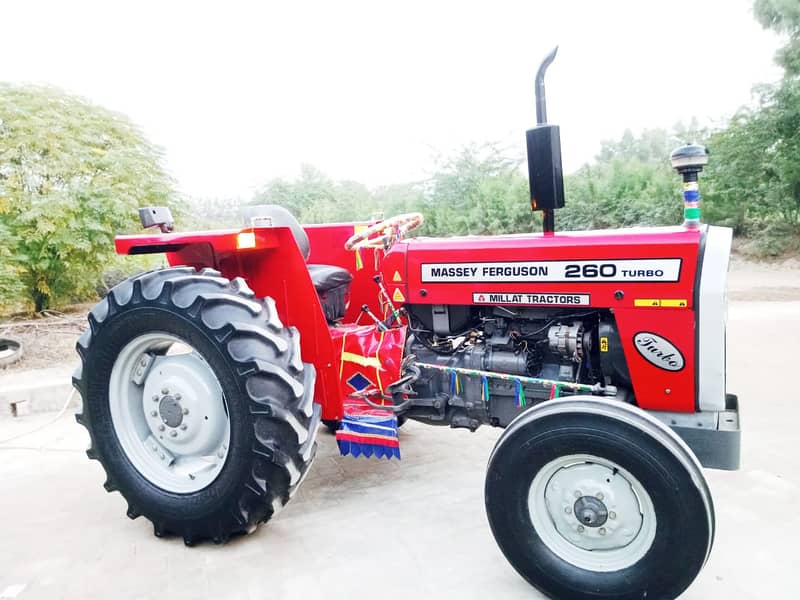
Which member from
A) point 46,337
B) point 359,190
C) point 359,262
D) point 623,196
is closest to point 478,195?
point 623,196

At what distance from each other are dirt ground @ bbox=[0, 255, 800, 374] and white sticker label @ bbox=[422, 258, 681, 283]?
4.47 meters

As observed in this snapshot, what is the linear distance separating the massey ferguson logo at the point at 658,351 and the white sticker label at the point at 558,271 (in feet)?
0.75

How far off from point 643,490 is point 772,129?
11815mm

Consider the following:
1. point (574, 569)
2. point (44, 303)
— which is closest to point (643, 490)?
point (574, 569)

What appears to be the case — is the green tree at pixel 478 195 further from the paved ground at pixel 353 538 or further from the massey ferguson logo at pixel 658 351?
the massey ferguson logo at pixel 658 351

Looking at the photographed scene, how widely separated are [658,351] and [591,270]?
0.40 metres

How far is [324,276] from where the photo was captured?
10.1 ft

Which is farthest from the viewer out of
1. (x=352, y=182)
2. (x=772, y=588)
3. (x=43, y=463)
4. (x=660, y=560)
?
(x=352, y=182)

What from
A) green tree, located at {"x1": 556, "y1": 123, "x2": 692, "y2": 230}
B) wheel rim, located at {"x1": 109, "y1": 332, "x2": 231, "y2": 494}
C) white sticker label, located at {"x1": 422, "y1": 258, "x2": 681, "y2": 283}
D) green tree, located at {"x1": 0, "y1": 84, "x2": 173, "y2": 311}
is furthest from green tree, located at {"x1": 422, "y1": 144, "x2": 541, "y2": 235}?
wheel rim, located at {"x1": 109, "y1": 332, "x2": 231, "y2": 494}

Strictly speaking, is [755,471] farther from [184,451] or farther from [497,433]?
[184,451]

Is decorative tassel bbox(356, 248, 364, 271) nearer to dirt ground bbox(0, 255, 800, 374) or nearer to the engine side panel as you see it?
the engine side panel

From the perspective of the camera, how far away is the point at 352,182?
17.3 metres

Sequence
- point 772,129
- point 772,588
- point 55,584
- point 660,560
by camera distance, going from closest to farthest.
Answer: point 660,560 → point 772,588 → point 55,584 → point 772,129

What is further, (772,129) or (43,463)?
(772,129)
